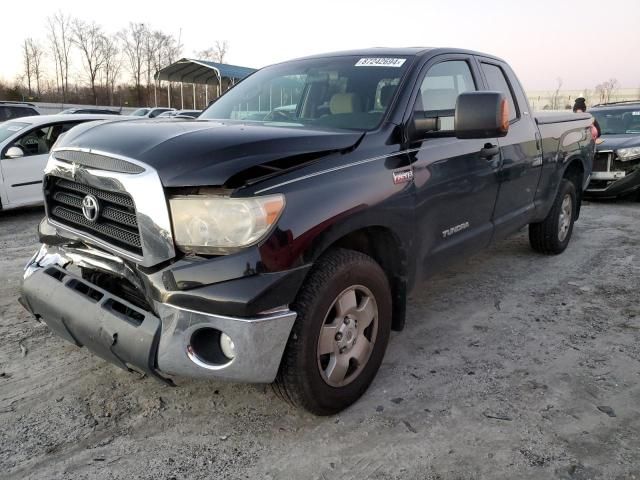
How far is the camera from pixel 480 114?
110 inches

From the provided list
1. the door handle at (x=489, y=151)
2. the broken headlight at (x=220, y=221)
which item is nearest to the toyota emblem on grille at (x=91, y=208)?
the broken headlight at (x=220, y=221)

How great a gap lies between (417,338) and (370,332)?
0.91 m

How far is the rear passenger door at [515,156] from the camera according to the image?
13.1 ft

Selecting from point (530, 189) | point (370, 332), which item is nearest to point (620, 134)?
point (530, 189)

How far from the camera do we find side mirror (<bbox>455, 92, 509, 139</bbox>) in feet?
9.12

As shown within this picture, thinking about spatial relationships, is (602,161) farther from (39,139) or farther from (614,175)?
(39,139)

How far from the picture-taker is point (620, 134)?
30.8 ft

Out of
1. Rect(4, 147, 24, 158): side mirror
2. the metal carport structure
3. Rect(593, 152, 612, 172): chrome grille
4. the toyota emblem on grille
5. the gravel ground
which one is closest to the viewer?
the gravel ground

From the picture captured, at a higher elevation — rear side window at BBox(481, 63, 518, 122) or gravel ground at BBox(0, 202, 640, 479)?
rear side window at BBox(481, 63, 518, 122)

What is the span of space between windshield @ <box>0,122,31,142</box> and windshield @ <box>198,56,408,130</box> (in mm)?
5271

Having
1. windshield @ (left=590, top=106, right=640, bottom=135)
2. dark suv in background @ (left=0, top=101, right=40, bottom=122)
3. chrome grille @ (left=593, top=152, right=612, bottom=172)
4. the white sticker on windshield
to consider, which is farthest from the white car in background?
windshield @ (left=590, top=106, right=640, bottom=135)

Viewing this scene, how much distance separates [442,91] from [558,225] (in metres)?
2.71

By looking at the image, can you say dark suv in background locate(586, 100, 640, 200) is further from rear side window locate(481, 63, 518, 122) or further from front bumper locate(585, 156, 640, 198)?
rear side window locate(481, 63, 518, 122)

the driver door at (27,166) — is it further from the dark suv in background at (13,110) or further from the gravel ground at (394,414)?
the dark suv in background at (13,110)
